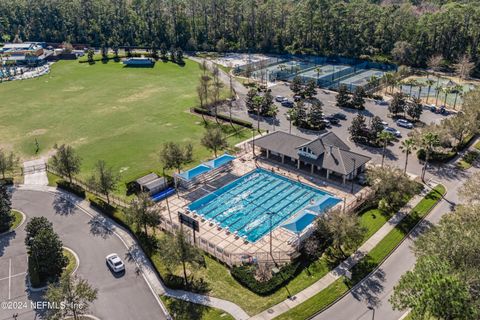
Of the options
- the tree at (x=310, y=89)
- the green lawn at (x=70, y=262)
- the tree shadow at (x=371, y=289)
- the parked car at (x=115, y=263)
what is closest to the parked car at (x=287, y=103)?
the tree at (x=310, y=89)

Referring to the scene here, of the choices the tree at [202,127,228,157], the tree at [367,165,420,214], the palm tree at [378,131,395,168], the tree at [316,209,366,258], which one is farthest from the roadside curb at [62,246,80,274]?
the palm tree at [378,131,395,168]

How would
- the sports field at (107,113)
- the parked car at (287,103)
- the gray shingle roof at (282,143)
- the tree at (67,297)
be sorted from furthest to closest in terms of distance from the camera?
the parked car at (287,103) < the sports field at (107,113) < the gray shingle roof at (282,143) < the tree at (67,297)

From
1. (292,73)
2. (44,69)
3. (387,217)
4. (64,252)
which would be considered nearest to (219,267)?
(64,252)

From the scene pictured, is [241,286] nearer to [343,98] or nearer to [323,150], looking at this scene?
[323,150]

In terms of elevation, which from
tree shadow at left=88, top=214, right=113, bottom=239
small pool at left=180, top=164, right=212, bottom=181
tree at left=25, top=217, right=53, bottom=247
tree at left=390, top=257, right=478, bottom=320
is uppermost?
tree at left=390, top=257, right=478, bottom=320

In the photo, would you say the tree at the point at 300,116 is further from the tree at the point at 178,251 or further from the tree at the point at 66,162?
the tree at the point at 178,251

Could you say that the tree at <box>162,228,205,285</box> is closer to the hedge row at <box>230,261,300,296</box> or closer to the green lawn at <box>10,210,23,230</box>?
the hedge row at <box>230,261,300,296</box>
